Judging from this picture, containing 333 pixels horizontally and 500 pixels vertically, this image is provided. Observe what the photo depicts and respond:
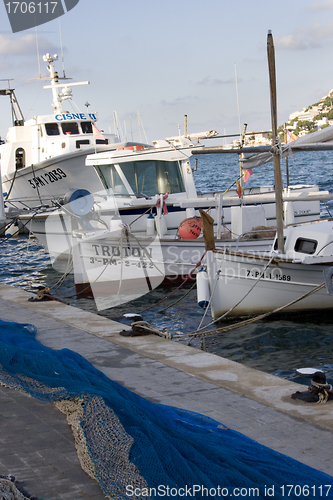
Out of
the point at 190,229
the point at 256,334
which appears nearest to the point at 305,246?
the point at 256,334

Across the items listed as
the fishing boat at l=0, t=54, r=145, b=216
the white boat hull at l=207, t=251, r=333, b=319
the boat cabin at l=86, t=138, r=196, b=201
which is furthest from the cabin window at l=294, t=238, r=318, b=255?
the fishing boat at l=0, t=54, r=145, b=216

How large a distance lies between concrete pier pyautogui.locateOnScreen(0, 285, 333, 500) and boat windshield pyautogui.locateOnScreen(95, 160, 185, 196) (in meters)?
8.55

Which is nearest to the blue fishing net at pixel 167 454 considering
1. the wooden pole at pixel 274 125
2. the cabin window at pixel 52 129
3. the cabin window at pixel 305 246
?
the wooden pole at pixel 274 125

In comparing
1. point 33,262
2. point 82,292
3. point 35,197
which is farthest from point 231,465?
point 35,197

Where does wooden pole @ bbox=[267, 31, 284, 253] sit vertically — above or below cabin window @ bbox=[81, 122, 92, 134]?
below

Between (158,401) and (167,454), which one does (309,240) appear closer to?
(158,401)

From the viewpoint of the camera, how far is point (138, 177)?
50.4 ft

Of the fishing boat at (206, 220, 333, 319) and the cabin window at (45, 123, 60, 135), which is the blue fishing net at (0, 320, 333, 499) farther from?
the cabin window at (45, 123, 60, 135)

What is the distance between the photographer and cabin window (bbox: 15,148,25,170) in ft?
→ 89.6

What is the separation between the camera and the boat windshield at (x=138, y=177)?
50.3 ft

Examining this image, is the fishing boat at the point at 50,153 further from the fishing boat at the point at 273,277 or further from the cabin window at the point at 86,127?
the fishing boat at the point at 273,277

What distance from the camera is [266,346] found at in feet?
29.5

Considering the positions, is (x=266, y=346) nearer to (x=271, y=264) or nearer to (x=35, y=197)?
(x=271, y=264)

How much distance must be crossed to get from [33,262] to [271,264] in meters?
11.6
